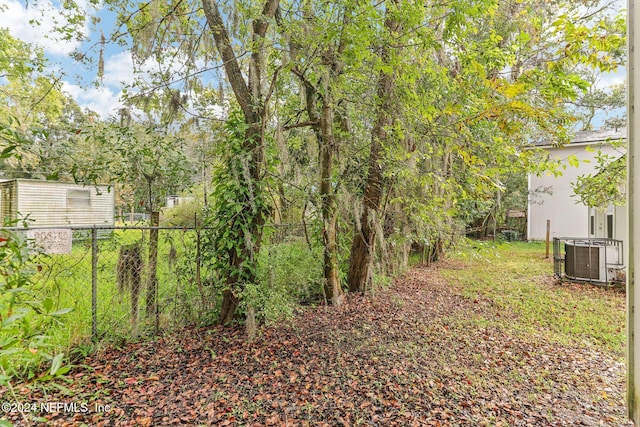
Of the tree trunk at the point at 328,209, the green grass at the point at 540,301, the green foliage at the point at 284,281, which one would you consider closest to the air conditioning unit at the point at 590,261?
the green grass at the point at 540,301

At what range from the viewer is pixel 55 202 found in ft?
33.9

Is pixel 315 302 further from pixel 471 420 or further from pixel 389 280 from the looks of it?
pixel 471 420

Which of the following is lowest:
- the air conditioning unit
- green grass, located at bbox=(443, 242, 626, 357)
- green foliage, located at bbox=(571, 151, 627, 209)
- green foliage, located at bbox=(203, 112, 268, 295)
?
green grass, located at bbox=(443, 242, 626, 357)

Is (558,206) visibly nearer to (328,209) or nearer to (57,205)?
(328,209)

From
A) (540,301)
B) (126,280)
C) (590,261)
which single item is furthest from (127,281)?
(590,261)

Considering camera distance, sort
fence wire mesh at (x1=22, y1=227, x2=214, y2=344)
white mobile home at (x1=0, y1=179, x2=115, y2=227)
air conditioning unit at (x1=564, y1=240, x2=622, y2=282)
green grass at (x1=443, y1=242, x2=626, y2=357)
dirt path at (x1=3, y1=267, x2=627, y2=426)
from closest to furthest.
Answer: dirt path at (x1=3, y1=267, x2=627, y2=426), fence wire mesh at (x1=22, y1=227, x2=214, y2=344), green grass at (x1=443, y1=242, x2=626, y2=357), air conditioning unit at (x1=564, y1=240, x2=622, y2=282), white mobile home at (x1=0, y1=179, x2=115, y2=227)

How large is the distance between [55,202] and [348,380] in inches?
469

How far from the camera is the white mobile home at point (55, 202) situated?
9.48 m

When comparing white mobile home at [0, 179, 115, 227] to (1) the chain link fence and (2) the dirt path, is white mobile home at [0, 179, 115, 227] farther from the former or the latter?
(2) the dirt path

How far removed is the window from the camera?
420 inches

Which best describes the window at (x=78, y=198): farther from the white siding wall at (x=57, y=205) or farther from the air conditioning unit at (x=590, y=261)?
the air conditioning unit at (x=590, y=261)

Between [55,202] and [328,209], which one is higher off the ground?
[55,202]

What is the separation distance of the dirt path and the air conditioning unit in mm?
3526

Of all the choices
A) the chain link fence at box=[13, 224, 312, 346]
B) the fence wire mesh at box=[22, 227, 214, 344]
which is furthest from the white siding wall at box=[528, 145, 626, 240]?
the fence wire mesh at box=[22, 227, 214, 344]
